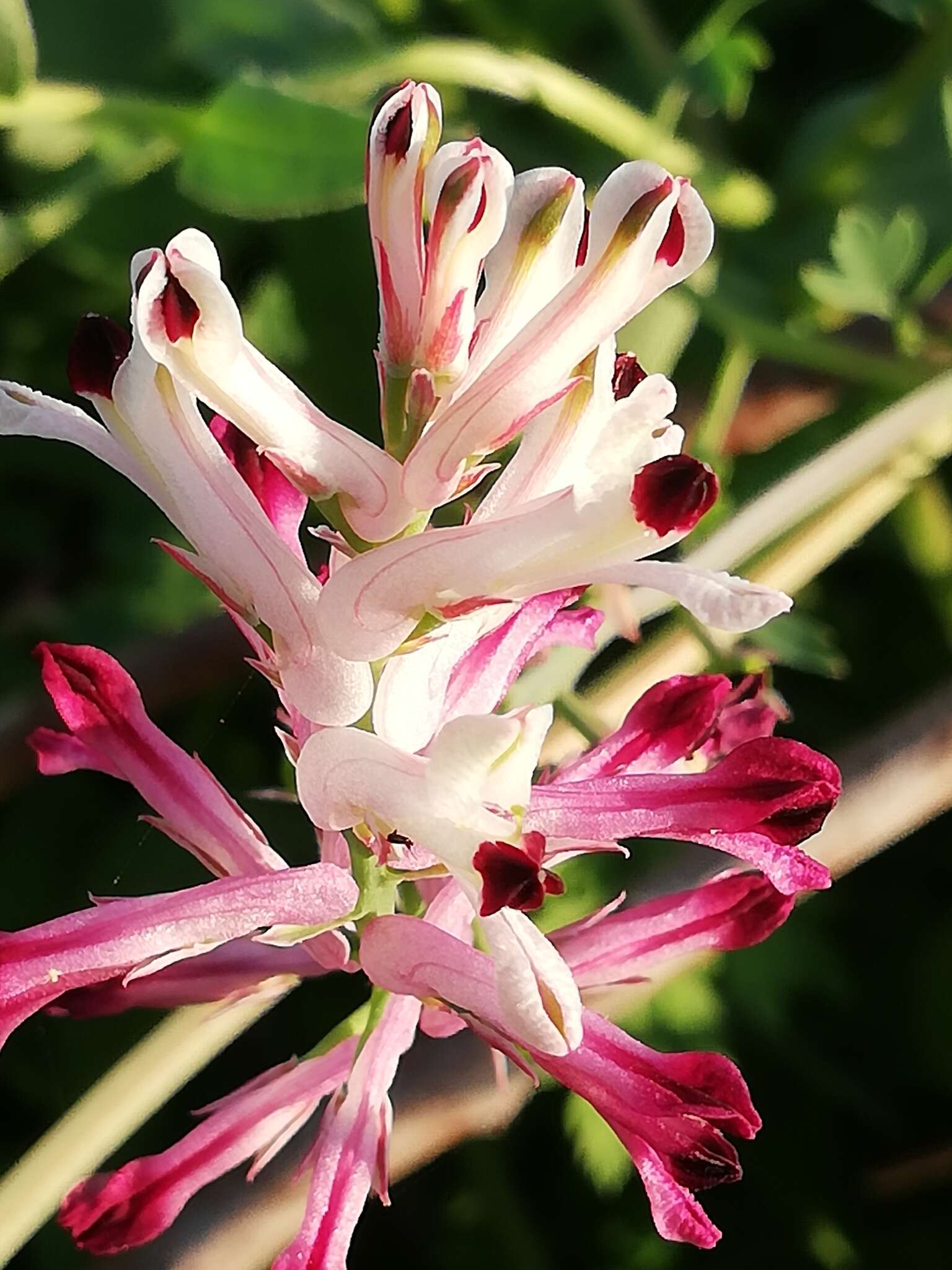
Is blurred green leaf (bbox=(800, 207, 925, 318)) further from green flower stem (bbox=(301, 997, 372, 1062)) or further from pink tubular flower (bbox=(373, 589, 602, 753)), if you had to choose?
green flower stem (bbox=(301, 997, 372, 1062))

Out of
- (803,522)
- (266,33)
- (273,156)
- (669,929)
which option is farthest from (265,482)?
(266,33)

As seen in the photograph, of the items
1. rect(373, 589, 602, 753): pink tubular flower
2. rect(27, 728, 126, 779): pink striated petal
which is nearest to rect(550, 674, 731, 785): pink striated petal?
rect(373, 589, 602, 753): pink tubular flower

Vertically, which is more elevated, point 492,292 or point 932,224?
point 492,292

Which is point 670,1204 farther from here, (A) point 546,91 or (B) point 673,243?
(A) point 546,91

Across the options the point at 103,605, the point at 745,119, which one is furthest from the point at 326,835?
the point at 745,119

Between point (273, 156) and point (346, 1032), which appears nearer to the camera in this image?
point (346, 1032)

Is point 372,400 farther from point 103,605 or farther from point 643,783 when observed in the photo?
point 643,783
